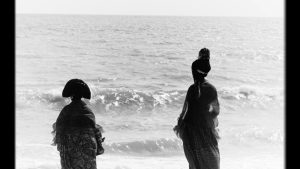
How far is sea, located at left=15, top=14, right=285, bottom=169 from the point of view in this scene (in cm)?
1255

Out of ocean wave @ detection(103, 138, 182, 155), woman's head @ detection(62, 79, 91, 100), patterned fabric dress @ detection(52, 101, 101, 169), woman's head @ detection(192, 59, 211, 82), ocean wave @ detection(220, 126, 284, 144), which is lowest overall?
ocean wave @ detection(103, 138, 182, 155)

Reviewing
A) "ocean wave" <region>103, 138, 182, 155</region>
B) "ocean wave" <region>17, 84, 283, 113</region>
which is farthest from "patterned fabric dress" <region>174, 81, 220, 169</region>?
"ocean wave" <region>17, 84, 283, 113</region>

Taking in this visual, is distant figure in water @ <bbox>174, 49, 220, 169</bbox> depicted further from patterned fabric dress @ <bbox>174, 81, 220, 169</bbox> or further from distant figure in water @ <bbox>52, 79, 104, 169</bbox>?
distant figure in water @ <bbox>52, 79, 104, 169</bbox>

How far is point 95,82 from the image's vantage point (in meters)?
24.4

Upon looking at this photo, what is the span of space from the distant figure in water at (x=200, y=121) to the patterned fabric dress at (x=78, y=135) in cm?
121

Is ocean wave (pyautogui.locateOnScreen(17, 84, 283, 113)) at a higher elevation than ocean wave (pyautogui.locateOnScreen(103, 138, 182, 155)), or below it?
higher

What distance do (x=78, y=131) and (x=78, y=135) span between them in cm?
4

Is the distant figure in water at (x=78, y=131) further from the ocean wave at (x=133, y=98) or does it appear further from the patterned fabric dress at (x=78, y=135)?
the ocean wave at (x=133, y=98)

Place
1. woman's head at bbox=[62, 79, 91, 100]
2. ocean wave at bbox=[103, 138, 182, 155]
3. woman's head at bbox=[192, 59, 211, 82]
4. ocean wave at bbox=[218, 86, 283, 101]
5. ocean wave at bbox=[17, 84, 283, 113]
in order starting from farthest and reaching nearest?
ocean wave at bbox=[218, 86, 283, 101] < ocean wave at bbox=[17, 84, 283, 113] < ocean wave at bbox=[103, 138, 182, 155] < woman's head at bbox=[192, 59, 211, 82] < woman's head at bbox=[62, 79, 91, 100]

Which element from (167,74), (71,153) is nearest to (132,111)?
(167,74)

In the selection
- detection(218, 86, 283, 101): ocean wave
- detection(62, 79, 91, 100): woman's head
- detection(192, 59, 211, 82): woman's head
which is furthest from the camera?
detection(218, 86, 283, 101): ocean wave
